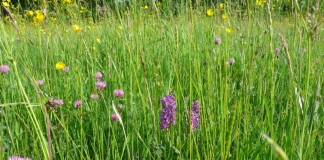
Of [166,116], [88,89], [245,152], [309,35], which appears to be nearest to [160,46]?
[88,89]

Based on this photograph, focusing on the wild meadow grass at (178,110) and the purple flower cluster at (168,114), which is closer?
the wild meadow grass at (178,110)

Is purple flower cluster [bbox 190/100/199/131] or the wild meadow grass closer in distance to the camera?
the wild meadow grass

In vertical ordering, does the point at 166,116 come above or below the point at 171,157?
above

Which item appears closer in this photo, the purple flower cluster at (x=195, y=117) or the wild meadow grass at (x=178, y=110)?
the wild meadow grass at (x=178, y=110)

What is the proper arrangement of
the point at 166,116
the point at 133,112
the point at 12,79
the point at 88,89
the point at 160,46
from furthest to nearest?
the point at 160,46
the point at 12,79
the point at 88,89
the point at 133,112
the point at 166,116

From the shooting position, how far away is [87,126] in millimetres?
1101

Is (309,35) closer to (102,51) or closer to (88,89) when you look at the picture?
(88,89)

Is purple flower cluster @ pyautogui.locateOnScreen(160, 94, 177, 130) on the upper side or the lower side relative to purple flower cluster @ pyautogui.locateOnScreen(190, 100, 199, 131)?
upper

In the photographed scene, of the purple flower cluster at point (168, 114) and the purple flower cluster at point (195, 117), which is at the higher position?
the purple flower cluster at point (168, 114)

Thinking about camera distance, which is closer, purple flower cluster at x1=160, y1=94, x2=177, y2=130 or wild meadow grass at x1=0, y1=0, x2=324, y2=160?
wild meadow grass at x1=0, y1=0, x2=324, y2=160

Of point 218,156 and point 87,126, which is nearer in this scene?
point 218,156

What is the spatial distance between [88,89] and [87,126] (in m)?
0.29

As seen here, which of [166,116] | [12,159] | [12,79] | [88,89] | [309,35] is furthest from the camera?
[12,79]

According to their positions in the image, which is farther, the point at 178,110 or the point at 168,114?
the point at 178,110
